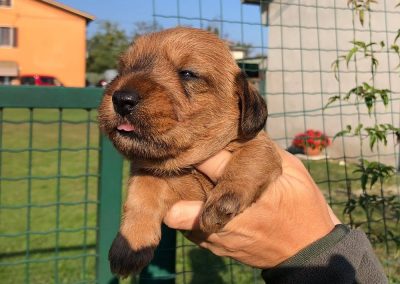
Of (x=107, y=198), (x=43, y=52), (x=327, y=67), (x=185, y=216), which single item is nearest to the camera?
(x=185, y=216)

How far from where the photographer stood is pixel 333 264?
1.80 m

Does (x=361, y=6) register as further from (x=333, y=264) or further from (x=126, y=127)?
(x=126, y=127)

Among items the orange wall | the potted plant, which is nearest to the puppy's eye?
the potted plant

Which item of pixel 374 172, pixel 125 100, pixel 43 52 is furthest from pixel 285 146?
pixel 43 52

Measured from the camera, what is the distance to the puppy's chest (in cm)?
200

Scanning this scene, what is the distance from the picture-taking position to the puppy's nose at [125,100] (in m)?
1.58

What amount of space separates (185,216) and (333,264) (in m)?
0.61

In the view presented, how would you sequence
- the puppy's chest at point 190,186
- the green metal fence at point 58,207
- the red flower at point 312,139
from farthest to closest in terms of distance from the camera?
the red flower at point 312,139, the green metal fence at point 58,207, the puppy's chest at point 190,186

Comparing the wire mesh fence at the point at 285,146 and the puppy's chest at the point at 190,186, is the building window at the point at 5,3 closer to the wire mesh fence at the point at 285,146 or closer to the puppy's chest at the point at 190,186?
the wire mesh fence at the point at 285,146

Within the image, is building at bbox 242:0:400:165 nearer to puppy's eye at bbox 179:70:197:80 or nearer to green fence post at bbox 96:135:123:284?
green fence post at bbox 96:135:123:284

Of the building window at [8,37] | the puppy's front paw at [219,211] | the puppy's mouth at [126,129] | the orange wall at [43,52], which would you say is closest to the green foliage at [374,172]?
the puppy's front paw at [219,211]

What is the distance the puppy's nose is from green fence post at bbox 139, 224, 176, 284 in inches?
52.5

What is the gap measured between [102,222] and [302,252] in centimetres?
139

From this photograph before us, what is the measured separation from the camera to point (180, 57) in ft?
6.36
